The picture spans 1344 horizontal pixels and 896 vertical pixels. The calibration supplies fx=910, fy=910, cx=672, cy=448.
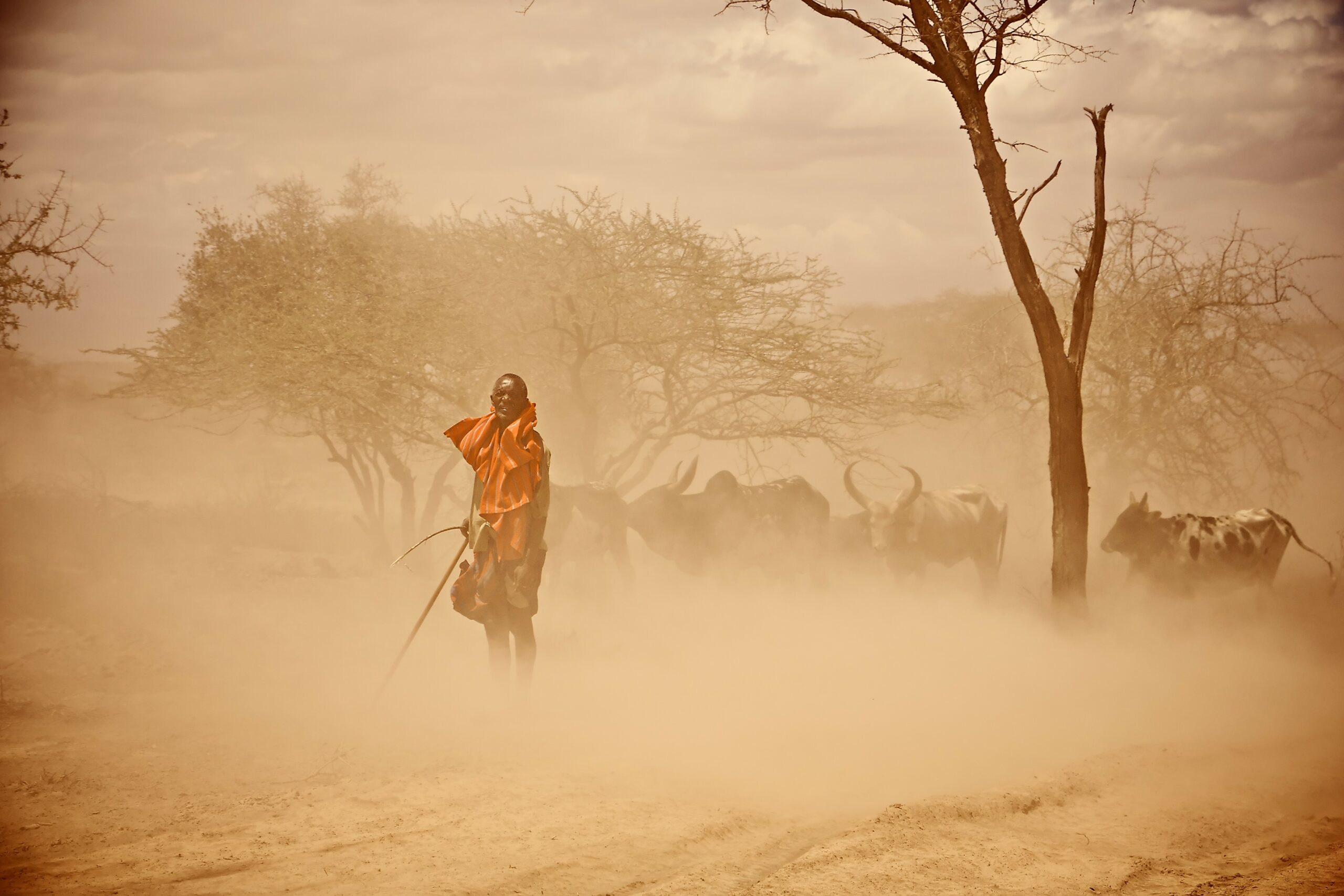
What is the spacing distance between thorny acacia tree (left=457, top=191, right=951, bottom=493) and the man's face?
6353 millimetres

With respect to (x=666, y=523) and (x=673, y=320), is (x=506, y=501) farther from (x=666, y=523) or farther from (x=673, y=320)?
(x=673, y=320)

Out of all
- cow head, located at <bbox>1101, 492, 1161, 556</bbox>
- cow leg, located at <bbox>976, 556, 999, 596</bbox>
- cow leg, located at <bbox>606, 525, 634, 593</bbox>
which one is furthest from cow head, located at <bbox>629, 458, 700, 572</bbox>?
cow head, located at <bbox>1101, 492, 1161, 556</bbox>

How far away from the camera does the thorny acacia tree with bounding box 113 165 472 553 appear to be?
38.9 ft

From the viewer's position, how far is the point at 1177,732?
6.56 meters

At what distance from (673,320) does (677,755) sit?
8.22 metres

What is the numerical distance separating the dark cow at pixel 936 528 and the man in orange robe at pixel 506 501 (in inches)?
230

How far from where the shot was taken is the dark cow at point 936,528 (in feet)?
37.2

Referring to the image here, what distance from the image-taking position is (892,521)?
37.2 feet

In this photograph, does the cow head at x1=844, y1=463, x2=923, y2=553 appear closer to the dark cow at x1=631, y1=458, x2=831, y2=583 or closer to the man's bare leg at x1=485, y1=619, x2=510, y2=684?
the dark cow at x1=631, y1=458, x2=831, y2=583

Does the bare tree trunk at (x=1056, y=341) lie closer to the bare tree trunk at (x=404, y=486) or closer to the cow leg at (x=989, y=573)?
the cow leg at (x=989, y=573)

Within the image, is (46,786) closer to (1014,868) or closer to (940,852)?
(940,852)

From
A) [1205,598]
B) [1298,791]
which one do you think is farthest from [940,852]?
[1205,598]

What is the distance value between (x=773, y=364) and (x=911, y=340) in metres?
16.5

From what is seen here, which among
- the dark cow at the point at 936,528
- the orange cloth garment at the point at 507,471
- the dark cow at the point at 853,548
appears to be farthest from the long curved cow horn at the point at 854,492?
the orange cloth garment at the point at 507,471
